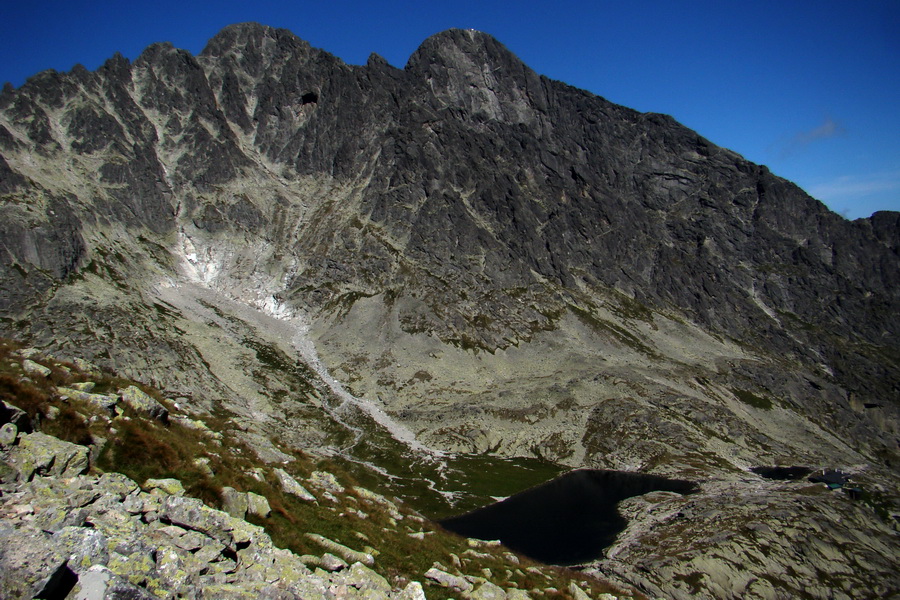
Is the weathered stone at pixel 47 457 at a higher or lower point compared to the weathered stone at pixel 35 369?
lower

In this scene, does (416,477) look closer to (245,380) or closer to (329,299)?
(245,380)

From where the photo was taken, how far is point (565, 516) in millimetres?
86312

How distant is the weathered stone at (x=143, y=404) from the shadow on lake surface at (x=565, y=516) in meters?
60.7

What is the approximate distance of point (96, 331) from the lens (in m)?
113

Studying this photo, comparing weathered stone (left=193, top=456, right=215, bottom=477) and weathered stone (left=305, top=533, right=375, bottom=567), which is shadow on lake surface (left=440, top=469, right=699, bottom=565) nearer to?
weathered stone (left=305, top=533, right=375, bottom=567)

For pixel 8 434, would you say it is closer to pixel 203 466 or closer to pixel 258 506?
pixel 203 466

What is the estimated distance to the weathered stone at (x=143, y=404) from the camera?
18797mm

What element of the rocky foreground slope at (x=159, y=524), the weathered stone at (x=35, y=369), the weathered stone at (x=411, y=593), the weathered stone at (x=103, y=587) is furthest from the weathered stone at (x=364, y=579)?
the weathered stone at (x=35, y=369)

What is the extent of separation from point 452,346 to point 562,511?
256 ft

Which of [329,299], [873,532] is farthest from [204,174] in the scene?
[873,532]

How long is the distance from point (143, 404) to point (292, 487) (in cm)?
687

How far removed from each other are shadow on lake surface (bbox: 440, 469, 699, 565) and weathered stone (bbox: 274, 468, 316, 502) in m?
56.1

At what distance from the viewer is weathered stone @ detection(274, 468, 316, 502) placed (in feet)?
66.0

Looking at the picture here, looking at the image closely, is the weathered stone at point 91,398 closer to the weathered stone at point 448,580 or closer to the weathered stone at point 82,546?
the weathered stone at point 82,546
